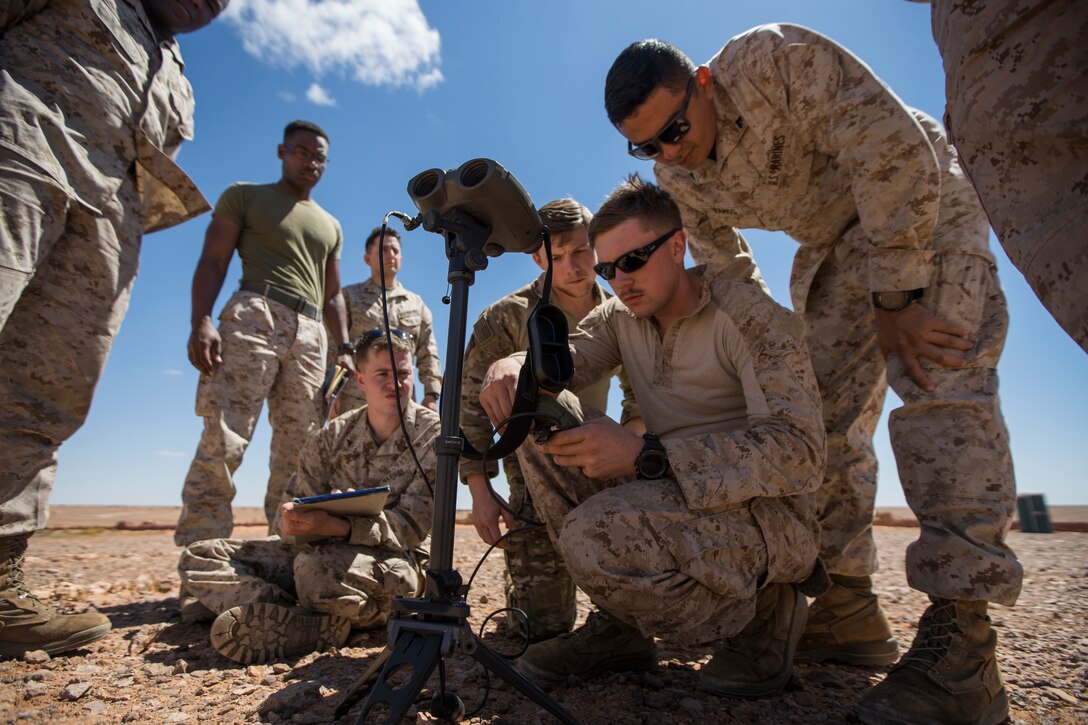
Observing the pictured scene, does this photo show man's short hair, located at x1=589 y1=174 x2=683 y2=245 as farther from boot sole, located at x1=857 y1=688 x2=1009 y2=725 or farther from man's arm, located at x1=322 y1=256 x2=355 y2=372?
man's arm, located at x1=322 y1=256 x2=355 y2=372

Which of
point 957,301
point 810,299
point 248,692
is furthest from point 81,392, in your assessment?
point 957,301

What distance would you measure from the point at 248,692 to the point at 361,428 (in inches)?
61.8

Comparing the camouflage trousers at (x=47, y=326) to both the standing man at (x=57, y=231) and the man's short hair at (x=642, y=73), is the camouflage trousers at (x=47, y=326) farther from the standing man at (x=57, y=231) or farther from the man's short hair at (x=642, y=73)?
the man's short hair at (x=642, y=73)

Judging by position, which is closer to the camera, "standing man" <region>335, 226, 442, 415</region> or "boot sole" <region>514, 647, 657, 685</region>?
"boot sole" <region>514, 647, 657, 685</region>

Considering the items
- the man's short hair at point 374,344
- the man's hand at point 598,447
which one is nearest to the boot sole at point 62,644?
the man's short hair at point 374,344

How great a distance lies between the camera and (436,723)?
5.61 ft

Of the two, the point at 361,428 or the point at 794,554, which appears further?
the point at 361,428

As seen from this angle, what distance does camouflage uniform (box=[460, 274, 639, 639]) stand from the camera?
2.80m

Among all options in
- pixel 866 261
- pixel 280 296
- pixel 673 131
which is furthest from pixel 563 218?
pixel 280 296

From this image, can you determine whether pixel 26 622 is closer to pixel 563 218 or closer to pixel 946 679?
pixel 563 218

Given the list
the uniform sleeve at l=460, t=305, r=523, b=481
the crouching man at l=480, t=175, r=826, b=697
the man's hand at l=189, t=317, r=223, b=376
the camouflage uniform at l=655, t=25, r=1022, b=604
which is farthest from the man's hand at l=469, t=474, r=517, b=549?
the man's hand at l=189, t=317, r=223, b=376

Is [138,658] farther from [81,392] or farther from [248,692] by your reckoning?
[81,392]

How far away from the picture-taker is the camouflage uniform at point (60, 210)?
2434mm

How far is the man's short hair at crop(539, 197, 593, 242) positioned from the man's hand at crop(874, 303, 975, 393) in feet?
5.25
